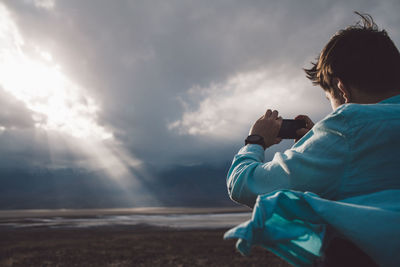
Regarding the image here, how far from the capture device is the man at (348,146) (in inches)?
43.7

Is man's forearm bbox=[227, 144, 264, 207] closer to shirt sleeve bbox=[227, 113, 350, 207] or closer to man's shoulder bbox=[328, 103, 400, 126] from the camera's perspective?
shirt sleeve bbox=[227, 113, 350, 207]

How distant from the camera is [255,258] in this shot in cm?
1756

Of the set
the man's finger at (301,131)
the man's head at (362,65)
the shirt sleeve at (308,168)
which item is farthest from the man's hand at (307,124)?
the shirt sleeve at (308,168)

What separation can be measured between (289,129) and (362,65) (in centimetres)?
58

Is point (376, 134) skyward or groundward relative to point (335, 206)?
skyward

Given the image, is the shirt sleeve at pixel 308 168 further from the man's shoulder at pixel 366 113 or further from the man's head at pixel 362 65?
the man's head at pixel 362 65

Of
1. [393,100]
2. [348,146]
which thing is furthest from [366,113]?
[393,100]

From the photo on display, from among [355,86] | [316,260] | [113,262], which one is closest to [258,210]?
[316,260]

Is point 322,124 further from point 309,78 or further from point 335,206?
point 309,78

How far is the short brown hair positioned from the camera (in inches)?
53.5

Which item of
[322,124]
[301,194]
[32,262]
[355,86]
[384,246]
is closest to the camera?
[384,246]

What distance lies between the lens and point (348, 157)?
111cm

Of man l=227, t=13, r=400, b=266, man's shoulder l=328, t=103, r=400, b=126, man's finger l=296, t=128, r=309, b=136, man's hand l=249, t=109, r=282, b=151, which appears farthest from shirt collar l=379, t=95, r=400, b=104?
man's hand l=249, t=109, r=282, b=151

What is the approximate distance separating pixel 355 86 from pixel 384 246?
2.69 ft
